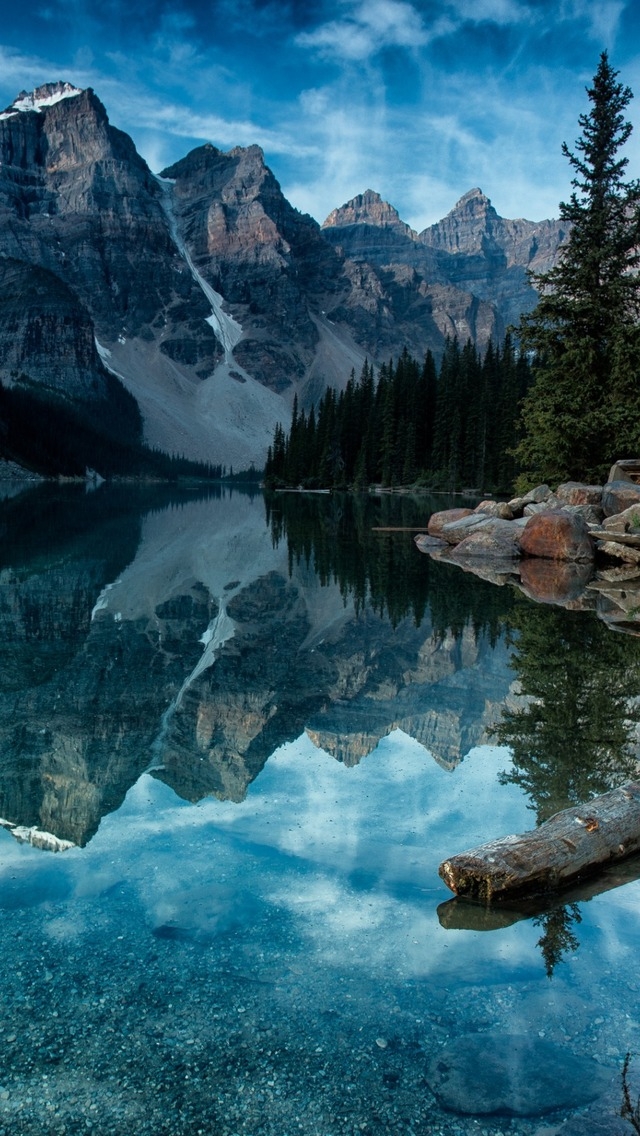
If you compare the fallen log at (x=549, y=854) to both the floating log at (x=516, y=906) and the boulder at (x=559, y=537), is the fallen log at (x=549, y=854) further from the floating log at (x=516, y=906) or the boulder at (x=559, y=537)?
the boulder at (x=559, y=537)

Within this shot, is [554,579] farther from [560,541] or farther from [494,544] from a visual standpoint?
[494,544]

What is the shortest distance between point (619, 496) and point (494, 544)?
368 centimetres

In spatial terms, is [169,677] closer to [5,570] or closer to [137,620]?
[137,620]

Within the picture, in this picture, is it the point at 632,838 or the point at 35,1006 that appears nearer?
the point at 35,1006

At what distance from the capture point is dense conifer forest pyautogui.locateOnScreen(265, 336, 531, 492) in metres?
68.8

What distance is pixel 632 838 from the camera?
502 cm

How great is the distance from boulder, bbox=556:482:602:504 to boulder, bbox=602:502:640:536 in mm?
1920

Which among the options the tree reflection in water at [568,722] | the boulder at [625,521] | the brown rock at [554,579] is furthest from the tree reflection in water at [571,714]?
the boulder at [625,521]

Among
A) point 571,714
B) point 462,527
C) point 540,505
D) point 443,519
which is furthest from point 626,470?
point 571,714

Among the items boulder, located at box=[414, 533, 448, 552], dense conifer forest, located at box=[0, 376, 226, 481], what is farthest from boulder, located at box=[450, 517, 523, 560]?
dense conifer forest, located at box=[0, 376, 226, 481]

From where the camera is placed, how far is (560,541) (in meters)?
20.9

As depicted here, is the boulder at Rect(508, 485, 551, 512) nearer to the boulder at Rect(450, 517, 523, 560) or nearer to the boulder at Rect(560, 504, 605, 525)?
the boulder at Rect(450, 517, 523, 560)

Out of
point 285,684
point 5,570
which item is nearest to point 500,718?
point 285,684

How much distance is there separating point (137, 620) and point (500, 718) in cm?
690
